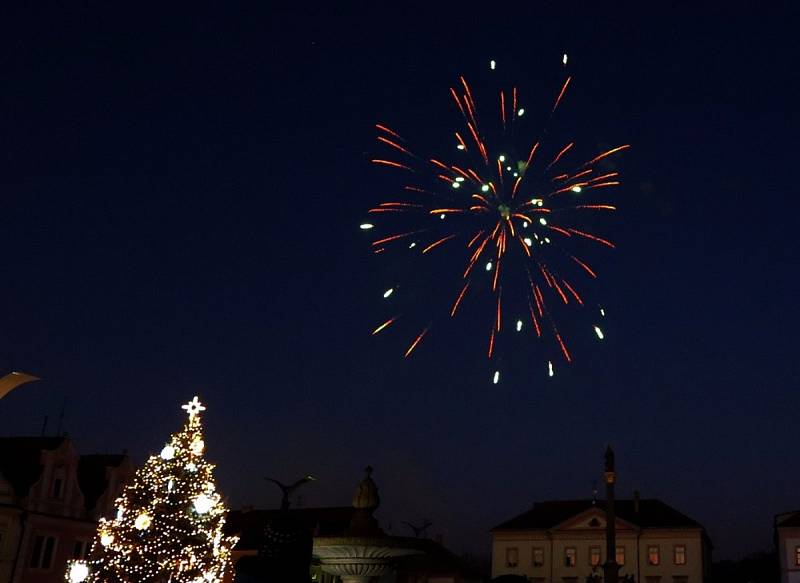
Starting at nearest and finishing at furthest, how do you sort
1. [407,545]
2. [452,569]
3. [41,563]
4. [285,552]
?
[285,552] → [407,545] → [41,563] → [452,569]

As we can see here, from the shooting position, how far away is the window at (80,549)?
Result: 42.2m

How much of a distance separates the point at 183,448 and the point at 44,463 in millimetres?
15513

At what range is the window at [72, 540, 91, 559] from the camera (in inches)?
1662

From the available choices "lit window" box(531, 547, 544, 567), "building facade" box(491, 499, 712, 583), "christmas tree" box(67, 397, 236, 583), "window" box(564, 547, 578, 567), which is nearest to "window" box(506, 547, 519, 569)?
"building facade" box(491, 499, 712, 583)

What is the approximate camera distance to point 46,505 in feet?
134

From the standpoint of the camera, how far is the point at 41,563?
131 feet

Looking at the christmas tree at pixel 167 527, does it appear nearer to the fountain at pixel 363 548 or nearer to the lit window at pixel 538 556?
the fountain at pixel 363 548

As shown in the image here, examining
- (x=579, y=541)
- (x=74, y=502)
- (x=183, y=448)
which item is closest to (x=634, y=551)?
(x=579, y=541)

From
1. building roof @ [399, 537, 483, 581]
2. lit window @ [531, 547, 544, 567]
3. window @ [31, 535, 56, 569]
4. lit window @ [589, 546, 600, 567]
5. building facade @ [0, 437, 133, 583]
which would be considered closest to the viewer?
building facade @ [0, 437, 133, 583]

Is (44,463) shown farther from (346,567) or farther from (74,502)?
(346,567)

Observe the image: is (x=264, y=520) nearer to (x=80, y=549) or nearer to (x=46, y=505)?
(x=80, y=549)

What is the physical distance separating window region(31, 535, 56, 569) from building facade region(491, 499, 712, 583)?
129 feet

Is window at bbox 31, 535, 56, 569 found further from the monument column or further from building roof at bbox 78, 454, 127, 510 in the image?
the monument column

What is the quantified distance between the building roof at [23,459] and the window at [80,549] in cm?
416
